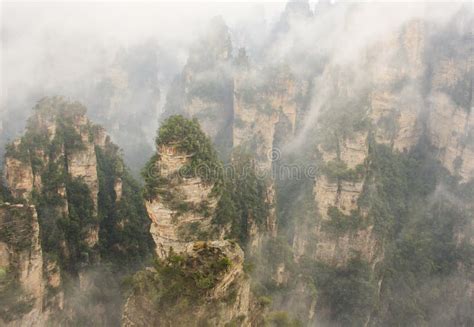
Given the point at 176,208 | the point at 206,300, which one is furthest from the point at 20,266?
the point at 206,300

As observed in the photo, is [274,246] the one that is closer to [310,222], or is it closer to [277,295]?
A: [277,295]

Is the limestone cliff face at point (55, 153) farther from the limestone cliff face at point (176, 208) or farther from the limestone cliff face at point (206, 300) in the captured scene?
the limestone cliff face at point (206, 300)

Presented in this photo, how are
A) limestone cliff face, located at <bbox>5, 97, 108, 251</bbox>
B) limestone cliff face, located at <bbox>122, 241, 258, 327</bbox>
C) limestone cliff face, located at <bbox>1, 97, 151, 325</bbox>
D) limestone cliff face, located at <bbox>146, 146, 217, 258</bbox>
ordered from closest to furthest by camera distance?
limestone cliff face, located at <bbox>122, 241, 258, 327</bbox> < limestone cliff face, located at <bbox>1, 97, 151, 325</bbox> < limestone cliff face, located at <bbox>146, 146, 217, 258</bbox> < limestone cliff face, located at <bbox>5, 97, 108, 251</bbox>

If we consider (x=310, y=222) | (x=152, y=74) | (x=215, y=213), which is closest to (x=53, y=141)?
(x=215, y=213)

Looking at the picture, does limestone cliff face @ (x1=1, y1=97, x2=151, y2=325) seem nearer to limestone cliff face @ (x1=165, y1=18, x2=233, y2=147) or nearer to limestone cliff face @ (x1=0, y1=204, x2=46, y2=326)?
limestone cliff face @ (x1=0, y1=204, x2=46, y2=326)

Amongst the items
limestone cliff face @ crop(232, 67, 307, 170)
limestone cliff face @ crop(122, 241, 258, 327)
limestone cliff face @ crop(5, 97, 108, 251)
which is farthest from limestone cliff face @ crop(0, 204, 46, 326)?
limestone cliff face @ crop(232, 67, 307, 170)

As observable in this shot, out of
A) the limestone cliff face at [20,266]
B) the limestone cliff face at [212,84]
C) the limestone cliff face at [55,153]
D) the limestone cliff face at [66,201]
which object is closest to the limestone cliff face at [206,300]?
the limestone cliff face at [20,266]
